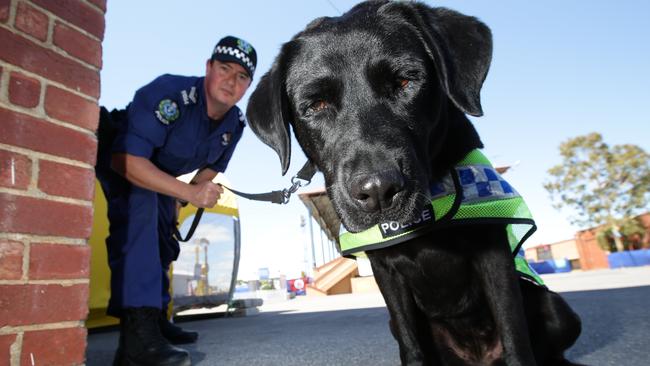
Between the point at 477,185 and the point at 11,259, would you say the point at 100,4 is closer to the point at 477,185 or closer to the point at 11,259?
→ the point at 11,259

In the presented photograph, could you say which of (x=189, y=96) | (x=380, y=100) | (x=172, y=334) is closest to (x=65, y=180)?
(x=380, y=100)

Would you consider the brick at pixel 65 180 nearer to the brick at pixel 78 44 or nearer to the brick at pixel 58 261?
the brick at pixel 58 261

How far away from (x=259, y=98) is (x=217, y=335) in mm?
2446

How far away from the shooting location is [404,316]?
1.59 meters

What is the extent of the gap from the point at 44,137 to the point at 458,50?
1.48 metres

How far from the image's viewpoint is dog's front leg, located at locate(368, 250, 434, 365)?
60.5 inches

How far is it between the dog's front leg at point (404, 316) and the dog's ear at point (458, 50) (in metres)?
0.68

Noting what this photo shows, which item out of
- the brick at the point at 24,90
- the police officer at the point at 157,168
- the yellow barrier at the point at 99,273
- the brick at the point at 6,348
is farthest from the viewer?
the yellow barrier at the point at 99,273

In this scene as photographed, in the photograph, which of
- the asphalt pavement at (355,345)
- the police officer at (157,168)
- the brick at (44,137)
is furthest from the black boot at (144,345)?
the brick at (44,137)

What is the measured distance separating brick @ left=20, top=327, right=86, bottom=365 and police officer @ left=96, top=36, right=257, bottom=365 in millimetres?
700

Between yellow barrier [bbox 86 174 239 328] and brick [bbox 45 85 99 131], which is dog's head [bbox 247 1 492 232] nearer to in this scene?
brick [bbox 45 85 99 131]

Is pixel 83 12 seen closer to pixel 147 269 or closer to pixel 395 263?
pixel 147 269

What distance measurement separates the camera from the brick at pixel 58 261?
125 cm

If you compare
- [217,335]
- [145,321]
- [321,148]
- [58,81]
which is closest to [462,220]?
[321,148]
